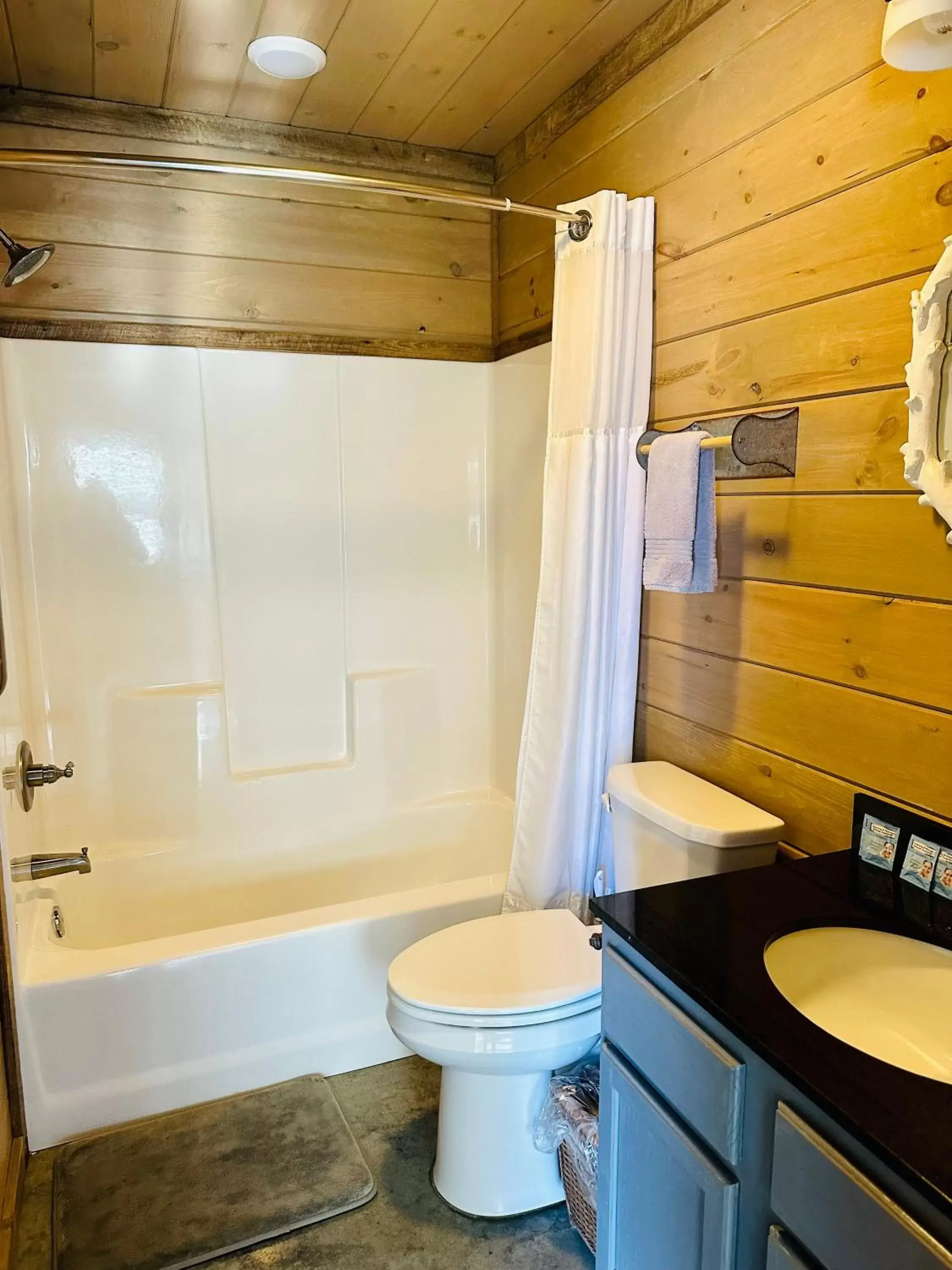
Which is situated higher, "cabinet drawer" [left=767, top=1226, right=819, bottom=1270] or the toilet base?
"cabinet drawer" [left=767, top=1226, right=819, bottom=1270]

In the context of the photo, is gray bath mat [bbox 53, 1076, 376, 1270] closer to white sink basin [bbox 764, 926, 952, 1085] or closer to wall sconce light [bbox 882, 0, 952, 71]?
white sink basin [bbox 764, 926, 952, 1085]

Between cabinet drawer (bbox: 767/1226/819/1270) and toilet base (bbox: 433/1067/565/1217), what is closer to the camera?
cabinet drawer (bbox: 767/1226/819/1270)

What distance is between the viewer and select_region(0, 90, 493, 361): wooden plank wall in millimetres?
2336

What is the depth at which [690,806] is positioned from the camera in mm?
1677

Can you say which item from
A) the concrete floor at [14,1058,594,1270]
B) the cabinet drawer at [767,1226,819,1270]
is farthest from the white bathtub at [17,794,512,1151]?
the cabinet drawer at [767,1226,819,1270]

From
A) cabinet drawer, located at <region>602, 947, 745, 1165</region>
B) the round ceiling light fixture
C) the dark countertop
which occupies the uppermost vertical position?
the round ceiling light fixture

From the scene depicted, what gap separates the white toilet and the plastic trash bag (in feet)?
0.08

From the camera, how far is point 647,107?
1948mm

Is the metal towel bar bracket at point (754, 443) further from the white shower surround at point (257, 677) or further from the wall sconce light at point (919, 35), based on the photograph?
the white shower surround at point (257, 677)

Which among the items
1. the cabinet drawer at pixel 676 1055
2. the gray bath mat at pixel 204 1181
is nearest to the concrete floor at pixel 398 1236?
the gray bath mat at pixel 204 1181

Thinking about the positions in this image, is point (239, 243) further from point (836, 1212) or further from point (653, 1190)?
point (836, 1212)

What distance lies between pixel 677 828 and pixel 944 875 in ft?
1.53

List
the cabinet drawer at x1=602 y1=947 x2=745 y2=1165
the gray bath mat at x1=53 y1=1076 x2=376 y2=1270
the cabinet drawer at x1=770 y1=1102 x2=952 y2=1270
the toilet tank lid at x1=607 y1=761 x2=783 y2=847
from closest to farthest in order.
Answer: the cabinet drawer at x1=770 y1=1102 x2=952 y2=1270 < the cabinet drawer at x1=602 y1=947 x2=745 y2=1165 < the toilet tank lid at x1=607 y1=761 x2=783 y2=847 < the gray bath mat at x1=53 y1=1076 x2=376 y2=1270

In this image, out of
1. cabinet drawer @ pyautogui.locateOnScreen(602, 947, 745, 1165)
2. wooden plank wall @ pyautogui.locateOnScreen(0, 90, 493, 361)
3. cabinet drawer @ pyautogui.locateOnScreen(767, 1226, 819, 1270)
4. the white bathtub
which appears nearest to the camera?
cabinet drawer @ pyautogui.locateOnScreen(767, 1226, 819, 1270)
